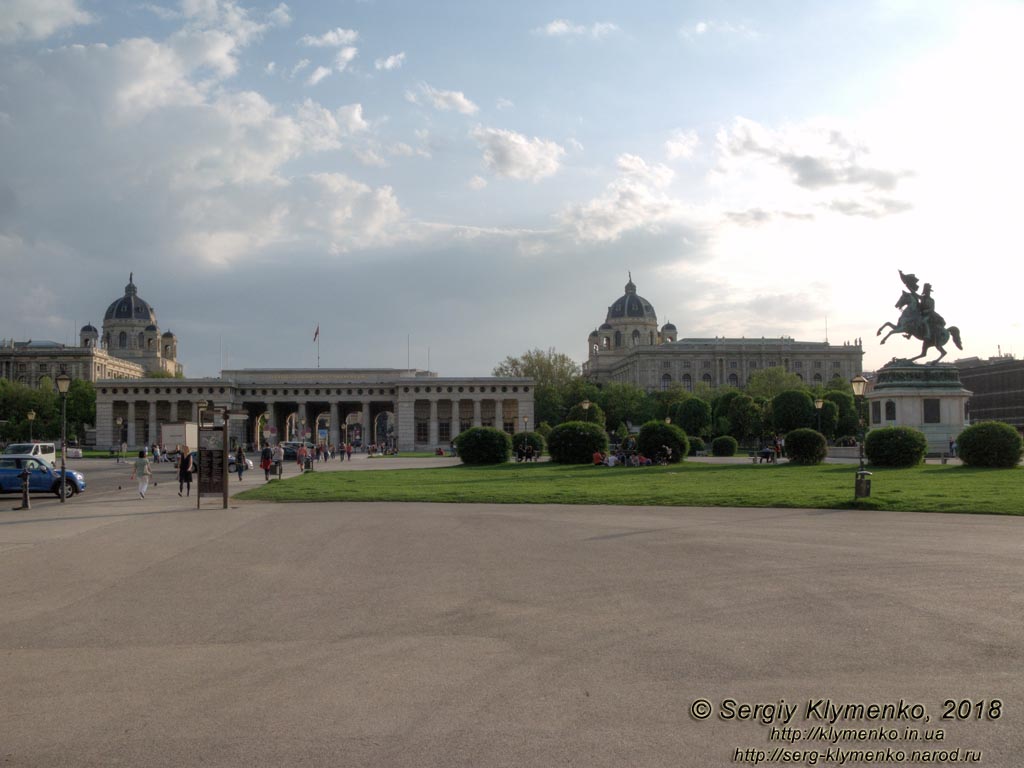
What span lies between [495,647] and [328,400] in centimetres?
12151

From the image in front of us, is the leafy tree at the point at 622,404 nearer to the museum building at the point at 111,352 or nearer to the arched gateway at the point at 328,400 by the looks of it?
the arched gateway at the point at 328,400

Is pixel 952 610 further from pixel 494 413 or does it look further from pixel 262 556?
pixel 494 413

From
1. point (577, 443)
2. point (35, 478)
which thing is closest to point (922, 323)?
point (577, 443)

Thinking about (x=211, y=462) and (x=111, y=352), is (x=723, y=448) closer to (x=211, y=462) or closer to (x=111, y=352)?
(x=211, y=462)

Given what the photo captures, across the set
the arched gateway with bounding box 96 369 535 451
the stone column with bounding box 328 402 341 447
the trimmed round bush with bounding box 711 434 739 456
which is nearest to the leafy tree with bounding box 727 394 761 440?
the trimmed round bush with bounding box 711 434 739 456

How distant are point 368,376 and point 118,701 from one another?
12631 centimetres

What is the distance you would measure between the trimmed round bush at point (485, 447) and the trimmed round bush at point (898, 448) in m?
21.5

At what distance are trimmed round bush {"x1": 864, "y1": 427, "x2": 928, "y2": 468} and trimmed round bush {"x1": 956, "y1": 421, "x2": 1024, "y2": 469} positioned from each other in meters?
2.09

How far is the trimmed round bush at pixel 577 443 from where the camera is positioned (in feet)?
169

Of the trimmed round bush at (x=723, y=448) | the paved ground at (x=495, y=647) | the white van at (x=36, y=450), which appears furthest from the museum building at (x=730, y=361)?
the paved ground at (x=495, y=647)

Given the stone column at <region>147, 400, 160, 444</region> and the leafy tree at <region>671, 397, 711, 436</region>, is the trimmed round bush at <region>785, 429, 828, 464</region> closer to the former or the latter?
the leafy tree at <region>671, 397, 711, 436</region>

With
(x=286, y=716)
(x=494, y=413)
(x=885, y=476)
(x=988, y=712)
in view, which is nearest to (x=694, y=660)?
(x=988, y=712)

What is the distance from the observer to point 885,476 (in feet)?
111

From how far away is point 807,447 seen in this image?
44906 mm
